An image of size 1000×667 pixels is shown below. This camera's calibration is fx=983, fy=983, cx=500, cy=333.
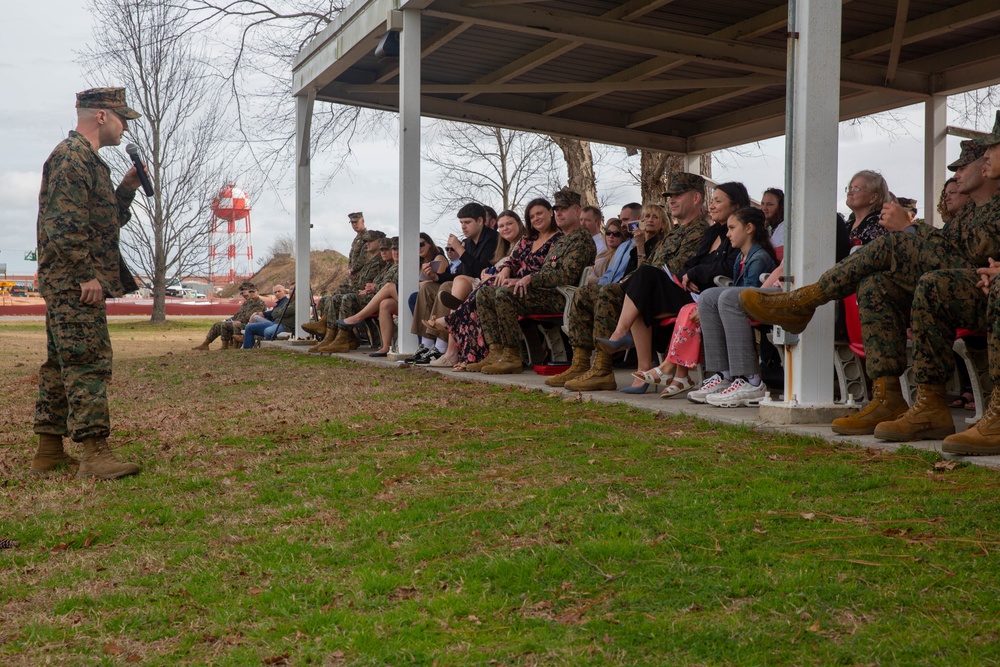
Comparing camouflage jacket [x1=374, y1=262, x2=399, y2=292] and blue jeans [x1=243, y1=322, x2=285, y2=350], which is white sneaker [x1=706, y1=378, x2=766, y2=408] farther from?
blue jeans [x1=243, y1=322, x2=285, y2=350]

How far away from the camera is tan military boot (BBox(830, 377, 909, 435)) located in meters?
4.64

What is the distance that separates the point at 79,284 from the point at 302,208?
9060mm

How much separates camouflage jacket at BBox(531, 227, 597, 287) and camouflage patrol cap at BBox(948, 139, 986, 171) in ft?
11.2

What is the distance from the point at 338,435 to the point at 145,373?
18.4 feet

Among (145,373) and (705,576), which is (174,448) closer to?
(705,576)

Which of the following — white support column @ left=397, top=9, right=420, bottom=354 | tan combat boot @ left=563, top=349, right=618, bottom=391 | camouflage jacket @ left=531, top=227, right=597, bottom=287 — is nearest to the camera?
tan combat boot @ left=563, top=349, right=618, bottom=391

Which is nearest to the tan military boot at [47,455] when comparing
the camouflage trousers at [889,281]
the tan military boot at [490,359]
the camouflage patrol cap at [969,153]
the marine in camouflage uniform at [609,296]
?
the marine in camouflage uniform at [609,296]

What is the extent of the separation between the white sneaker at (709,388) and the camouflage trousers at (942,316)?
5.60ft

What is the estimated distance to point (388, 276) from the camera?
11266mm

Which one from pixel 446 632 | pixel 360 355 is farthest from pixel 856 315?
pixel 360 355

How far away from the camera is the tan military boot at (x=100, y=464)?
15.1ft

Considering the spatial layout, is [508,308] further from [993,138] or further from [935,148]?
[935,148]

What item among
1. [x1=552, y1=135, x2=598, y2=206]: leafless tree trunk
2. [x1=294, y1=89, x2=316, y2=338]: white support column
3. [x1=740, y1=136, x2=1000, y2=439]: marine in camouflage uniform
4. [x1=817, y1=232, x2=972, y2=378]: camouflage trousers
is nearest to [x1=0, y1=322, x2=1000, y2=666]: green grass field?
[x1=740, y1=136, x2=1000, y2=439]: marine in camouflage uniform

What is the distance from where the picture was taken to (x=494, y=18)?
29.9ft
